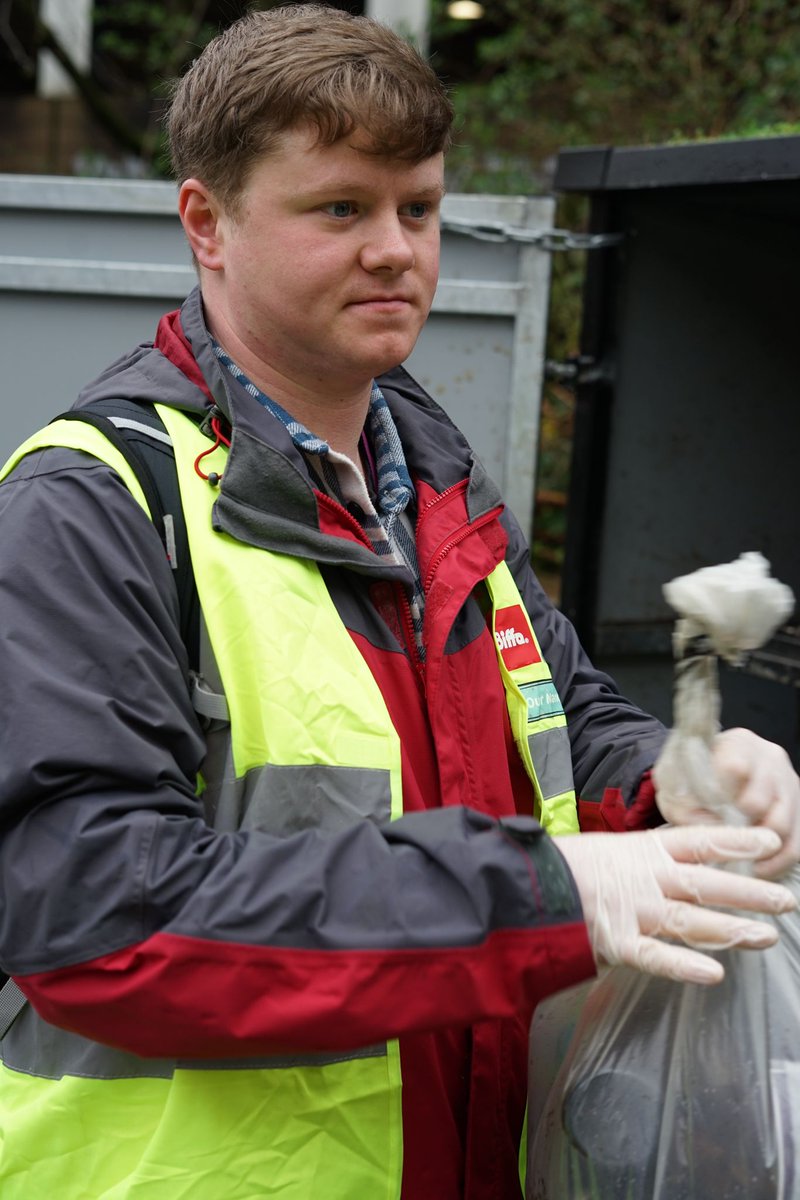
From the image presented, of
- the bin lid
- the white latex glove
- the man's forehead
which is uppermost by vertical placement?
the bin lid

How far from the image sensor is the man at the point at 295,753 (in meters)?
1.29

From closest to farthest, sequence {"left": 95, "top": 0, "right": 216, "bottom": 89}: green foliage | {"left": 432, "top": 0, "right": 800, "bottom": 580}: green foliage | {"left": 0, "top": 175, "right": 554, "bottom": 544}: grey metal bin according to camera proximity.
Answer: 1. {"left": 0, "top": 175, "right": 554, "bottom": 544}: grey metal bin
2. {"left": 432, "top": 0, "right": 800, "bottom": 580}: green foliage
3. {"left": 95, "top": 0, "right": 216, "bottom": 89}: green foliage

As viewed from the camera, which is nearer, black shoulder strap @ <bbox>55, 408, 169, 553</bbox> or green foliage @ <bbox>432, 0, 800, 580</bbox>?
black shoulder strap @ <bbox>55, 408, 169, 553</bbox>

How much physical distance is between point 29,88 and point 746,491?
8973 millimetres

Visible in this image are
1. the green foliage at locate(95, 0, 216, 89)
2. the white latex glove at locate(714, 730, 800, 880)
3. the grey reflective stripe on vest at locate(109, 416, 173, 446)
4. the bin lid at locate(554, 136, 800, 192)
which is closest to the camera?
the white latex glove at locate(714, 730, 800, 880)

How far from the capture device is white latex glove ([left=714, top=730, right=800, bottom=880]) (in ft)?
4.65

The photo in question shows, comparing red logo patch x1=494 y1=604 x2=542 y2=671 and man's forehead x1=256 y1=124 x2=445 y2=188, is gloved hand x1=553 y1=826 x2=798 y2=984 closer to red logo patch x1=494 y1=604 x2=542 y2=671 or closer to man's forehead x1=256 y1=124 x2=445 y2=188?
red logo patch x1=494 y1=604 x2=542 y2=671

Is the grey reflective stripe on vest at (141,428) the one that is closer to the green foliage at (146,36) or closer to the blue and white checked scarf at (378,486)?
the blue and white checked scarf at (378,486)

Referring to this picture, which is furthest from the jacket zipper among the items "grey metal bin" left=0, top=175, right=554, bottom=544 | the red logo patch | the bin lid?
"grey metal bin" left=0, top=175, right=554, bottom=544

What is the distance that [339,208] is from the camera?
1.60 m

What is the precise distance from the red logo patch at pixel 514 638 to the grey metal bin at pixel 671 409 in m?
1.89

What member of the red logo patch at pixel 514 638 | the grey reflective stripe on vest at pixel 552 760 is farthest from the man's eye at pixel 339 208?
the grey reflective stripe on vest at pixel 552 760

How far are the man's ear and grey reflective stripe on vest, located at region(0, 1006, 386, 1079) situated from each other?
912mm

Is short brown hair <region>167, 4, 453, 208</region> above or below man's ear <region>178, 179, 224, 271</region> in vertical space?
above
